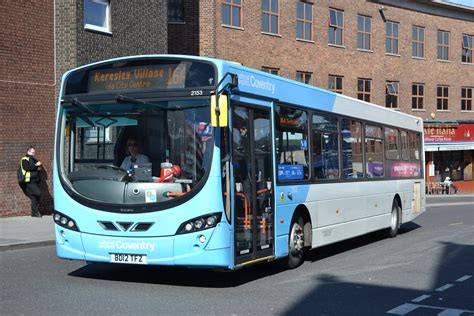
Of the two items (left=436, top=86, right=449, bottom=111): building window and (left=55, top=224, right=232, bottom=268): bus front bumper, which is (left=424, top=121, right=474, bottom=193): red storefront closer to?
(left=436, top=86, right=449, bottom=111): building window

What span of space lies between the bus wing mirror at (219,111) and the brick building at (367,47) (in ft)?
69.8

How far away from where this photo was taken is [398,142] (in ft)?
53.2

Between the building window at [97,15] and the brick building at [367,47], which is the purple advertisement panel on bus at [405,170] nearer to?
the building window at [97,15]

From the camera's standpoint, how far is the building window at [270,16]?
31.8 meters

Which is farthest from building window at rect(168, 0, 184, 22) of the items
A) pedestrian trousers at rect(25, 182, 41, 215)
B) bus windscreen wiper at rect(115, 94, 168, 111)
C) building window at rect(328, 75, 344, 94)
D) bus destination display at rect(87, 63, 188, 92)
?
bus windscreen wiper at rect(115, 94, 168, 111)

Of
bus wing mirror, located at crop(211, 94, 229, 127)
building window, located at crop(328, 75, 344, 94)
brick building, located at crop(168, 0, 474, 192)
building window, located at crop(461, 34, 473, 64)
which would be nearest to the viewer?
bus wing mirror, located at crop(211, 94, 229, 127)

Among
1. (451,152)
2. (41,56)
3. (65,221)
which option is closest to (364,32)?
(451,152)

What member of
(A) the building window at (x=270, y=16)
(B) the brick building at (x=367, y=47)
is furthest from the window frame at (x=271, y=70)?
(A) the building window at (x=270, y=16)

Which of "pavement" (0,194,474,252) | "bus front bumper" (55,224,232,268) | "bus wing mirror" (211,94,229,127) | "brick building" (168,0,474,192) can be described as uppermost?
"brick building" (168,0,474,192)

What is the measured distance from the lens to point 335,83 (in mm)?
36125

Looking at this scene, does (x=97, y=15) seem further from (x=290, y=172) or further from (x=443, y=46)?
(x=443, y=46)

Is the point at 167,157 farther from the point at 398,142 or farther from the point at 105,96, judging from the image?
the point at 398,142

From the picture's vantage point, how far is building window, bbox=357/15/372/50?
37.4 metres

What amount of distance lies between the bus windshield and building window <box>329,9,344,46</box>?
27633mm
